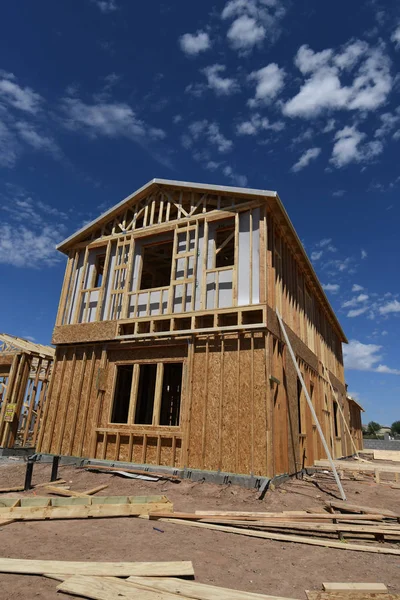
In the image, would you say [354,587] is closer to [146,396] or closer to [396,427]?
[146,396]

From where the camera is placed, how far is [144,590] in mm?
3805

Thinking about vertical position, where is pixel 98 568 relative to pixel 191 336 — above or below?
below

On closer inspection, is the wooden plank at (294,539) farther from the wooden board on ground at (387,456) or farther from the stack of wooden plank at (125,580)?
the wooden board on ground at (387,456)

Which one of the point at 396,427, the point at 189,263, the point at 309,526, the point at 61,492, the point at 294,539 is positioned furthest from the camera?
the point at 396,427

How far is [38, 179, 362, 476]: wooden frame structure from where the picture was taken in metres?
10.7

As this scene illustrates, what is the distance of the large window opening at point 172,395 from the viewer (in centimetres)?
1984

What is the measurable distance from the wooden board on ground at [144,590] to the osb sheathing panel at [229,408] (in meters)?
6.29

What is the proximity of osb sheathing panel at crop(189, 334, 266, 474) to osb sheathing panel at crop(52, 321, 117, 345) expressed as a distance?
4.01 meters

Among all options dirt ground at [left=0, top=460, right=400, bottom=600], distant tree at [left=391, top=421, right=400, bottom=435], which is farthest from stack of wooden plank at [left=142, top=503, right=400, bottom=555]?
distant tree at [left=391, top=421, right=400, bottom=435]

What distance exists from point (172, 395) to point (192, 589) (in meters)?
16.4

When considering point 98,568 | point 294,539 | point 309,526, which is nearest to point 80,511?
point 98,568

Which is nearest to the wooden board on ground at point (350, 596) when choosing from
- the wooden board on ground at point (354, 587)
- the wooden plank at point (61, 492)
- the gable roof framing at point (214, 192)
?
the wooden board on ground at point (354, 587)

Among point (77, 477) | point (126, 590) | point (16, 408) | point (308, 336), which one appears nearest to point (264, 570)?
point (126, 590)

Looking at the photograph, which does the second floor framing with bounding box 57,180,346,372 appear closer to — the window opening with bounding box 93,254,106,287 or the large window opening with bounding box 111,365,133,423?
the window opening with bounding box 93,254,106,287
